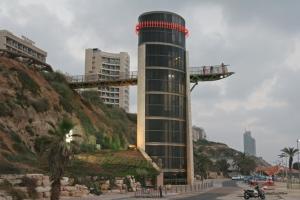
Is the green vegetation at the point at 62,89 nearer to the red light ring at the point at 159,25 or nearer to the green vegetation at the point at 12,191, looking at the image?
the red light ring at the point at 159,25

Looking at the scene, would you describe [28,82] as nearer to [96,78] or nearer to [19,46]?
[96,78]

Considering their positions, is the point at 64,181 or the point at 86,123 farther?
the point at 86,123

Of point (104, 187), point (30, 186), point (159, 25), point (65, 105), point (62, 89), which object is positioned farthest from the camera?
point (62, 89)

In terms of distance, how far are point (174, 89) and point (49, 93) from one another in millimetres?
25492

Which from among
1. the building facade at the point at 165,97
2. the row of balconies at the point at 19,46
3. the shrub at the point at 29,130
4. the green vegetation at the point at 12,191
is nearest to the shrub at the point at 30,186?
the green vegetation at the point at 12,191

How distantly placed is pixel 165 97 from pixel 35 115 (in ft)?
78.9

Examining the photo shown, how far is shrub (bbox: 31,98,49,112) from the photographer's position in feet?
258

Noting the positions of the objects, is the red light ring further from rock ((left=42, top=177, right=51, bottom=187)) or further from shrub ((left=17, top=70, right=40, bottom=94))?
rock ((left=42, top=177, right=51, bottom=187))

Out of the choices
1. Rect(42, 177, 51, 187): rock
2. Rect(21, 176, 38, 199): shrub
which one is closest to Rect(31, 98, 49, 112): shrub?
Rect(42, 177, 51, 187): rock

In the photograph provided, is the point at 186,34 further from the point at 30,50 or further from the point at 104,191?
the point at 30,50

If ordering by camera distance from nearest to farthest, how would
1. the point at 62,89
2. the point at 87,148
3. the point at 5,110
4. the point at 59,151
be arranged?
the point at 59,151
the point at 5,110
the point at 87,148
the point at 62,89

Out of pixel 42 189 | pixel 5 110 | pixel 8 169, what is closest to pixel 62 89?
pixel 5 110

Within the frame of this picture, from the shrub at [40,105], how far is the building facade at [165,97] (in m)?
17.2

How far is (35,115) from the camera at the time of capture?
7725 centimetres
